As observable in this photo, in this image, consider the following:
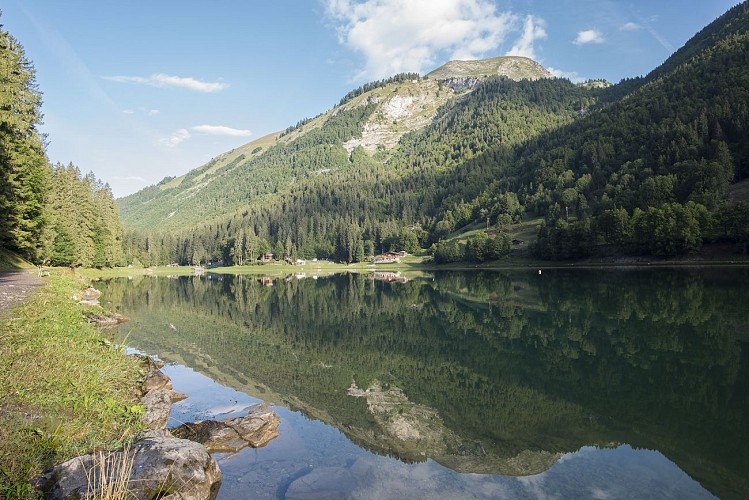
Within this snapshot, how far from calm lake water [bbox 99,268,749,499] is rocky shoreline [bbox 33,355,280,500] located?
2.78ft

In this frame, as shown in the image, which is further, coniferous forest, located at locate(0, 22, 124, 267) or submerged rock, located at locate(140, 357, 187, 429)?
coniferous forest, located at locate(0, 22, 124, 267)

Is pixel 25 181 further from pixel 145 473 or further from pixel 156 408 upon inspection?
pixel 145 473

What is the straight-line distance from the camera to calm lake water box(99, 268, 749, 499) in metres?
13.1

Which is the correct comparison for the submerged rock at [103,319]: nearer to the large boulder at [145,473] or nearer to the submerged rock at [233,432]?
the submerged rock at [233,432]

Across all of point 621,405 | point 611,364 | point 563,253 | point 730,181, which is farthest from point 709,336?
point 730,181

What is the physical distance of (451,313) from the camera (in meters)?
48.7

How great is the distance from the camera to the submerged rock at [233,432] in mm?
15352

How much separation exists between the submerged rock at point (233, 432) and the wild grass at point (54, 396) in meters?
2.11

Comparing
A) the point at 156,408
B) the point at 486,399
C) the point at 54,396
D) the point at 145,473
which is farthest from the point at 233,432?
the point at 486,399

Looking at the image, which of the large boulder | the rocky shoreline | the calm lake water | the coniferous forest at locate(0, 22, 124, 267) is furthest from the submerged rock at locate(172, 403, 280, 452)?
the coniferous forest at locate(0, 22, 124, 267)

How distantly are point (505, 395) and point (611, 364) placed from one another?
8.08m

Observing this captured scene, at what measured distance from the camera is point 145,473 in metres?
9.52

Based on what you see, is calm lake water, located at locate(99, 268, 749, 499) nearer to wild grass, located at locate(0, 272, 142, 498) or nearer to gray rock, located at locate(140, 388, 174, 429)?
gray rock, located at locate(140, 388, 174, 429)

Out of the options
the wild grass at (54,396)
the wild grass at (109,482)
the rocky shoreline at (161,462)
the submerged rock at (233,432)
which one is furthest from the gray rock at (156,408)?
the wild grass at (109,482)
